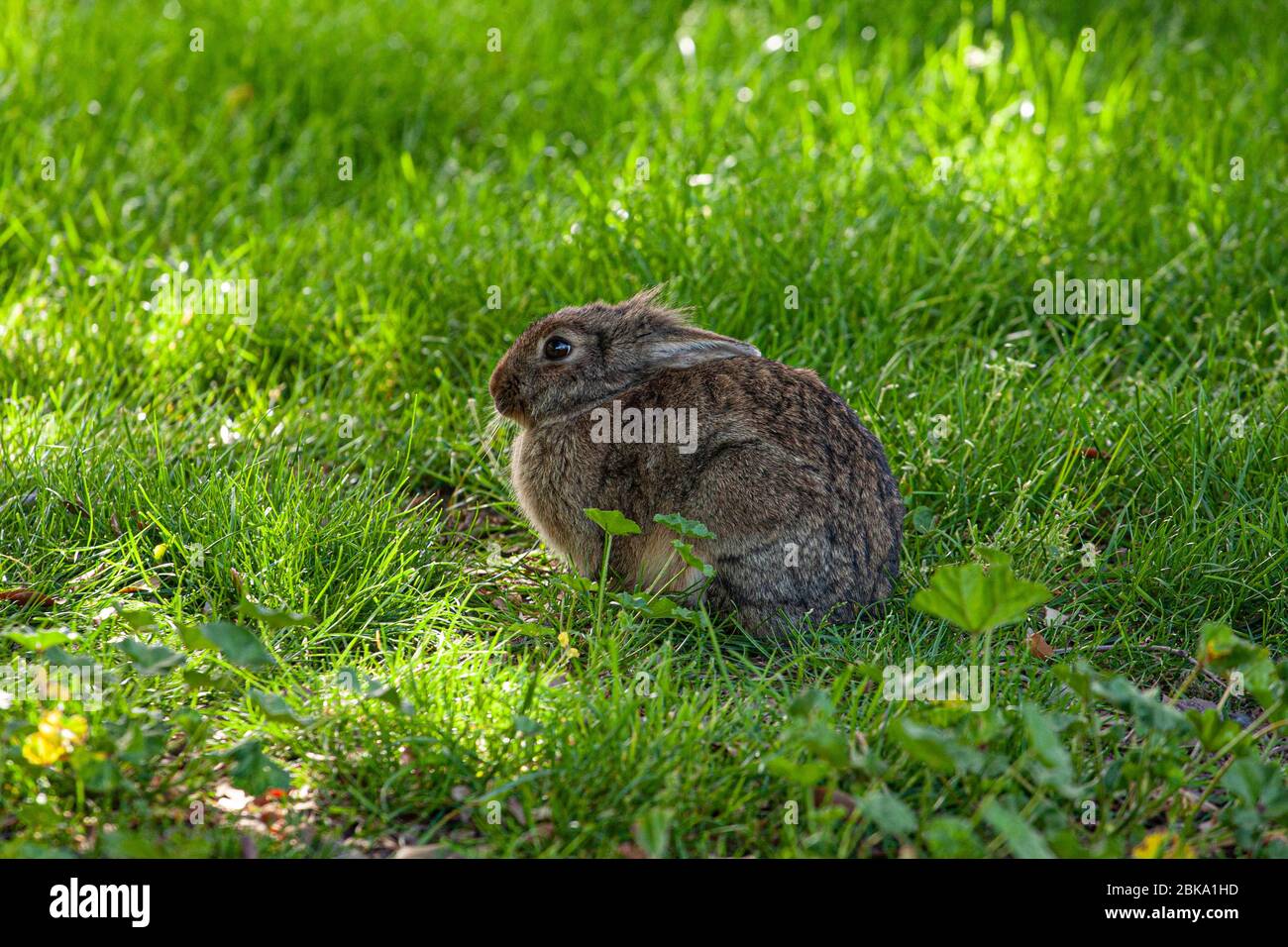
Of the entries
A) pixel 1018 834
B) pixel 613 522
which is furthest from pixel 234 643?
pixel 1018 834

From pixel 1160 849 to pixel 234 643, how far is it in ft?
7.33

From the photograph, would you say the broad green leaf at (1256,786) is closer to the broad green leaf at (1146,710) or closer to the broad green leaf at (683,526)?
the broad green leaf at (1146,710)

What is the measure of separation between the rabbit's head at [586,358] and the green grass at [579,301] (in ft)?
1.86

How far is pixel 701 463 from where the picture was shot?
4230 mm

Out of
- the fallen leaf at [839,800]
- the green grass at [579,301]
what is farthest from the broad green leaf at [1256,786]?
the fallen leaf at [839,800]

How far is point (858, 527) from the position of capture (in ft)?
13.6

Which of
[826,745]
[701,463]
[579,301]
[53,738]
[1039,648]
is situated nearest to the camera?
[826,745]

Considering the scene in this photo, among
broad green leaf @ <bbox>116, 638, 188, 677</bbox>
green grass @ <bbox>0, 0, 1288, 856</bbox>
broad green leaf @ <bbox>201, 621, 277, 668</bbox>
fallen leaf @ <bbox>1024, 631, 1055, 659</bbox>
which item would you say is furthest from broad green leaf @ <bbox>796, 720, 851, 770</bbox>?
broad green leaf @ <bbox>116, 638, 188, 677</bbox>

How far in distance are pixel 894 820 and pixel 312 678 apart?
1662mm

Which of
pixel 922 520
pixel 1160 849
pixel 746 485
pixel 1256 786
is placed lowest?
pixel 1160 849

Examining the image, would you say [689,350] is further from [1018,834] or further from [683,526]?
[1018,834]

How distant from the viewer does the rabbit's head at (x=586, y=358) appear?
452 cm

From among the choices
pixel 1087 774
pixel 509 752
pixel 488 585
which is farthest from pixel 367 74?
pixel 1087 774

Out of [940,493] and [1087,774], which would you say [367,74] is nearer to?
[940,493]
